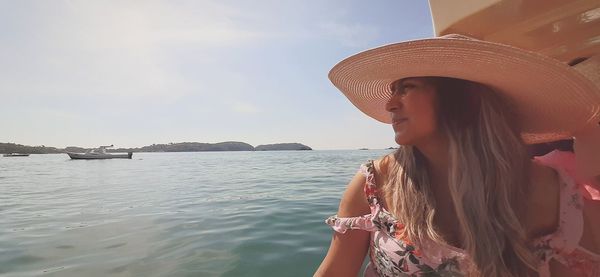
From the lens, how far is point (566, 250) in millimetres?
1437

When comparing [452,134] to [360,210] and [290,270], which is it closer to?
[360,210]

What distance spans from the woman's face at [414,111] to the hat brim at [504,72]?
87 mm

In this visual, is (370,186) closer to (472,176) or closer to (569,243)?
(472,176)

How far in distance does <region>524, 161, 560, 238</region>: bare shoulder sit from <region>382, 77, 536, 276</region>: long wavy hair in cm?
4

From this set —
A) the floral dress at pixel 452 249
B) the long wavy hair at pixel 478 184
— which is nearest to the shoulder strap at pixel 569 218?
the floral dress at pixel 452 249

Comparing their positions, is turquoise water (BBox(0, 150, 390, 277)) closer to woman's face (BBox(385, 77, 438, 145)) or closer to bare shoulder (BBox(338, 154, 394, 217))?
bare shoulder (BBox(338, 154, 394, 217))

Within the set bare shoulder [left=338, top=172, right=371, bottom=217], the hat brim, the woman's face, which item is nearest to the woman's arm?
bare shoulder [left=338, top=172, right=371, bottom=217]

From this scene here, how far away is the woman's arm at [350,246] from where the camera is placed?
1.78 meters

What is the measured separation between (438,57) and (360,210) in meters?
0.91

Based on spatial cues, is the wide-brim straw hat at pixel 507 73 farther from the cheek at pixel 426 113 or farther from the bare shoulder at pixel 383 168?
the bare shoulder at pixel 383 168

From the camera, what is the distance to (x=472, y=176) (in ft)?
5.19

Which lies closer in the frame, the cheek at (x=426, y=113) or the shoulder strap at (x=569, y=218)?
the shoulder strap at (x=569, y=218)

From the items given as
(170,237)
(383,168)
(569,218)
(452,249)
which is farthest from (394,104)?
(170,237)

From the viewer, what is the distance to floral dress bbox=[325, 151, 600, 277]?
1.44m
